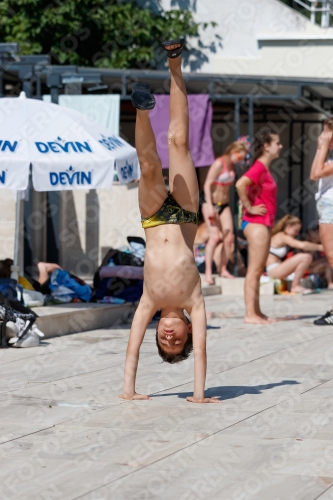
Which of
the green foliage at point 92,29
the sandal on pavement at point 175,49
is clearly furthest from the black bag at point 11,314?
the green foliage at point 92,29

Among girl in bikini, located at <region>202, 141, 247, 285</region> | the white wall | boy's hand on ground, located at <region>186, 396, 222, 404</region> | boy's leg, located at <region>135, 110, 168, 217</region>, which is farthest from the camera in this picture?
the white wall

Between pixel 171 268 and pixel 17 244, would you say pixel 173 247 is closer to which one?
pixel 171 268

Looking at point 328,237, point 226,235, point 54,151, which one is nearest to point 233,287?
point 226,235

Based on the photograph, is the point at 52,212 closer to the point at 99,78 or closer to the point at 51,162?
the point at 99,78

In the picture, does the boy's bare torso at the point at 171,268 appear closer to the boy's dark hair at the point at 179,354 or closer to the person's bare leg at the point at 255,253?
the boy's dark hair at the point at 179,354

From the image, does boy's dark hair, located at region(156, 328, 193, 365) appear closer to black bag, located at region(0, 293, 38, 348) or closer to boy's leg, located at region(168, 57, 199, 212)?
boy's leg, located at region(168, 57, 199, 212)

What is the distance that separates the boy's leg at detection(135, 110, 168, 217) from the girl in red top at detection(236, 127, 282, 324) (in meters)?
4.20

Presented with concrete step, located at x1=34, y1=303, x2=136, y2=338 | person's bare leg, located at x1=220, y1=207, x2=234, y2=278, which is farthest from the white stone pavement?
person's bare leg, located at x1=220, y1=207, x2=234, y2=278

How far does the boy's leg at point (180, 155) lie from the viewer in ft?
20.7

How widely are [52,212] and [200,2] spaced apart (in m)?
9.18

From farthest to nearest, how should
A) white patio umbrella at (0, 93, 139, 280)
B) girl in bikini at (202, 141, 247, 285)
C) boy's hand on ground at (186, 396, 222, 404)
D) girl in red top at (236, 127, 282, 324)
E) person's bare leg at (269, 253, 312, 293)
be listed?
person's bare leg at (269, 253, 312, 293) → girl in bikini at (202, 141, 247, 285) → girl in red top at (236, 127, 282, 324) → white patio umbrella at (0, 93, 139, 280) → boy's hand on ground at (186, 396, 222, 404)

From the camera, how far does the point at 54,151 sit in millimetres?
9203

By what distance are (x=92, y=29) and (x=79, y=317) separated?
43.1 feet

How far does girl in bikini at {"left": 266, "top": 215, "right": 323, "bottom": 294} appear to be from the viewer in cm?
1475
